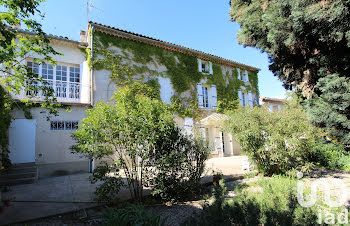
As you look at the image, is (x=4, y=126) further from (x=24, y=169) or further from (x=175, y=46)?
(x=175, y=46)

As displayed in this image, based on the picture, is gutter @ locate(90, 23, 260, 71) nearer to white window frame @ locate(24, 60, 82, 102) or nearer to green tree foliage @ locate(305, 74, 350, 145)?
white window frame @ locate(24, 60, 82, 102)

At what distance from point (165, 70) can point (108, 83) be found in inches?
161

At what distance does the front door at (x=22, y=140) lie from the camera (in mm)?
7910

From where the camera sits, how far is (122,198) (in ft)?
16.6

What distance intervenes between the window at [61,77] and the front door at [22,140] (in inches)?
79.8

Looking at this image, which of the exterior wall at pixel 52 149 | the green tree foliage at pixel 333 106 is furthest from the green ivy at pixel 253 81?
the exterior wall at pixel 52 149

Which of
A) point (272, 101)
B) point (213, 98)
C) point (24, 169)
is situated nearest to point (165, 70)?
point (213, 98)

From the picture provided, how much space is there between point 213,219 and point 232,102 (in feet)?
44.4

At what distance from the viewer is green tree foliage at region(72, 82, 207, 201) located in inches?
173

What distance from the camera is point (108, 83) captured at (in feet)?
33.3

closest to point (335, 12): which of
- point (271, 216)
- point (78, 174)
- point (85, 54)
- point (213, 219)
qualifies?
point (271, 216)

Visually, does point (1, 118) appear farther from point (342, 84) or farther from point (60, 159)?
point (342, 84)

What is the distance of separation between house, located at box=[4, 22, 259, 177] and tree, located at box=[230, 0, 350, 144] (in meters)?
4.21

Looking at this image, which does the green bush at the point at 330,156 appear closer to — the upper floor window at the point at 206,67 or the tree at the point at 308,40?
the tree at the point at 308,40
